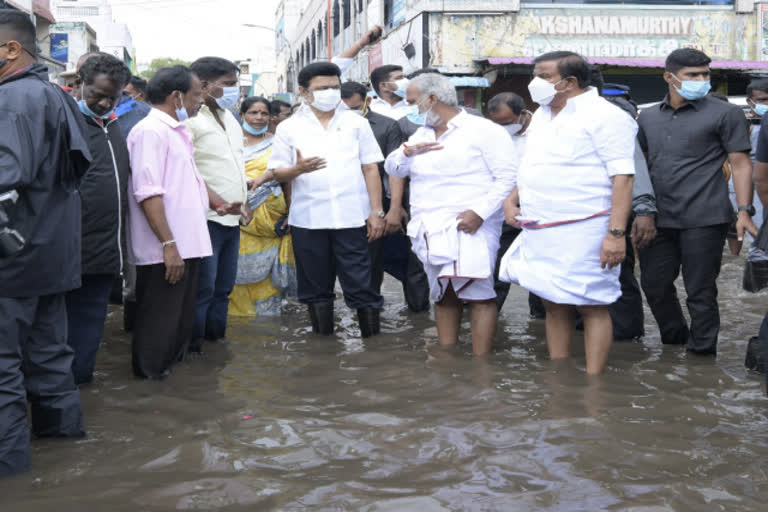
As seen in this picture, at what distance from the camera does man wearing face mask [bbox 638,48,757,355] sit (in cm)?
498

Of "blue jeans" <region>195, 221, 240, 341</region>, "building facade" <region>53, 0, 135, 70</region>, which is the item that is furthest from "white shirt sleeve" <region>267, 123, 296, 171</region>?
"building facade" <region>53, 0, 135, 70</region>

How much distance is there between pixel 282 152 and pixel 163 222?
4.78 feet

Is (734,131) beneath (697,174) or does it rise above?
above

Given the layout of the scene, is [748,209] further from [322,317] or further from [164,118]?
[164,118]

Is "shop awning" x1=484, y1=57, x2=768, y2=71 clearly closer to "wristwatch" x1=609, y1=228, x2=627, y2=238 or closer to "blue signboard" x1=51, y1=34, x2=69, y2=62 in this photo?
"wristwatch" x1=609, y1=228, x2=627, y2=238

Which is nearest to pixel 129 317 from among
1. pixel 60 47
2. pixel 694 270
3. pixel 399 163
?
pixel 399 163

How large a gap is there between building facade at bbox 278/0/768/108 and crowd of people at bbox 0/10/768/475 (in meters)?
11.5

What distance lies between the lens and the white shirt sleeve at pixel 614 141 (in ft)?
14.1

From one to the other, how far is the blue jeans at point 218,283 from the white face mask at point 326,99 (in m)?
0.96

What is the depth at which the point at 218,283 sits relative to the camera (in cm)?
576

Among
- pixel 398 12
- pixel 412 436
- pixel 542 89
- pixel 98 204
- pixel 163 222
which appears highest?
pixel 398 12

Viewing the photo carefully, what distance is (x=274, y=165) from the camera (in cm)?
576

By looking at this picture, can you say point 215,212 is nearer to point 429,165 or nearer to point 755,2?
point 429,165

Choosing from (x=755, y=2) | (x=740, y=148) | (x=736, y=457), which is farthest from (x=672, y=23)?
(x=736, y=457)
